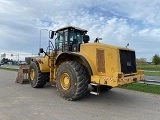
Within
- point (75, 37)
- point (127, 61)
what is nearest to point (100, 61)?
point (127, 61)

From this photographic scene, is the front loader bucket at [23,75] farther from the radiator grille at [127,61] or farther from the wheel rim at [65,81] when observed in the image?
the radiator grille at [127,61]

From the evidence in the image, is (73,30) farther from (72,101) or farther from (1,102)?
(1,102)

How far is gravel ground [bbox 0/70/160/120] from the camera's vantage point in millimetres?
6055

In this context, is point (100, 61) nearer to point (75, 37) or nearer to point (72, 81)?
point (72, 81)

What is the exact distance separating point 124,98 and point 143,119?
2.96 meters

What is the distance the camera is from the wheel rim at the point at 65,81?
8258 millimetres

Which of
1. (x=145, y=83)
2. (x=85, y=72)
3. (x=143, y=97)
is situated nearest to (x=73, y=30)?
(x=85, y=72)

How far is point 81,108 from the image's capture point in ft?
23.1

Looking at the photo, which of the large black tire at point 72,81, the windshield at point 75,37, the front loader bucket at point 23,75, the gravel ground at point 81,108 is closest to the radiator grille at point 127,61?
the gravel ground at point 81,108

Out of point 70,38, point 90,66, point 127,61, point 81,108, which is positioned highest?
point 70,38

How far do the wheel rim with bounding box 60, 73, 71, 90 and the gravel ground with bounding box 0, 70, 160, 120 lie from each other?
54cm

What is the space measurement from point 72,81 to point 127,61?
222 centimetres

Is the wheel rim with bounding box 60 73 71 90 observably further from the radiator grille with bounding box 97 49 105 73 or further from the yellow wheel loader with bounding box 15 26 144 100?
the radiator grille with bounding box 97 49 105 73

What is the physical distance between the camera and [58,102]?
308 inches
